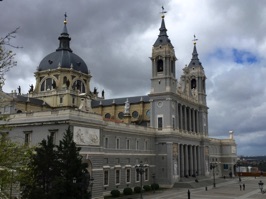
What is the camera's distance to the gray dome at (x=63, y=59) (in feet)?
296

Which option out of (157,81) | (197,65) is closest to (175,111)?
(157,81)

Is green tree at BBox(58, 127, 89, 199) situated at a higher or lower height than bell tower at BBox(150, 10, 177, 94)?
lower

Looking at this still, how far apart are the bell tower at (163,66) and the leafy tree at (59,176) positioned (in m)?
39.9

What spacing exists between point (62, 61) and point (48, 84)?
6.76m

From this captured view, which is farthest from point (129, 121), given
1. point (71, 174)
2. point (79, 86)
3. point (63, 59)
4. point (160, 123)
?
point (71, 174)

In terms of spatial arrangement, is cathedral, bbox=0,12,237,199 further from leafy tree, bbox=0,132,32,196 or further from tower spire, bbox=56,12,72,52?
leafy tree, bbox=0,132,32,196

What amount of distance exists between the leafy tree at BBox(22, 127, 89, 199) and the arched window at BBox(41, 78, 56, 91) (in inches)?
2266

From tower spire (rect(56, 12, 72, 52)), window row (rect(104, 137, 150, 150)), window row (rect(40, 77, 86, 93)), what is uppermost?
tower spire (rect(56, 12, 72, 52))

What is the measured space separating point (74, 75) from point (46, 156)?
60.2m

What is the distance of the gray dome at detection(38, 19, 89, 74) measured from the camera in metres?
90.1

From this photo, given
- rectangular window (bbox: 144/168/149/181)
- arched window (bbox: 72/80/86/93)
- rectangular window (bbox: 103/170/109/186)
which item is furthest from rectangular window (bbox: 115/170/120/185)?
Result: arched window (bbox: 72/80/86/93)

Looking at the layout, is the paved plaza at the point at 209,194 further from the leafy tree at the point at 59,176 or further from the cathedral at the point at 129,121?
the leafy tree at the point at 59,176

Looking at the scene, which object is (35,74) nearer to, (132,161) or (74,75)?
(74,75)

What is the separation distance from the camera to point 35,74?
9175 centimetres
